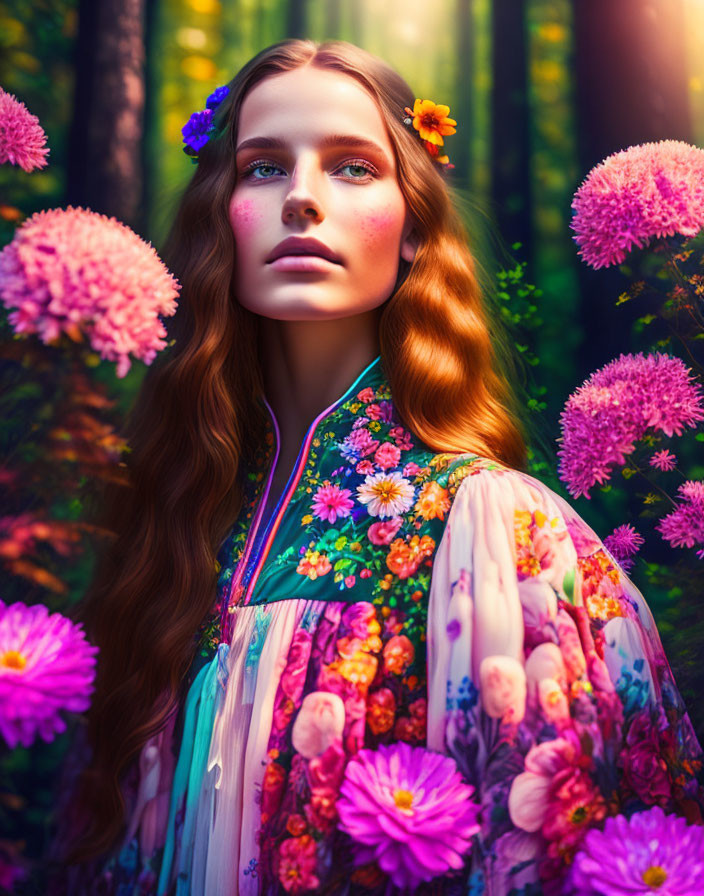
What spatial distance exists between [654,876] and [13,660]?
0.67 m

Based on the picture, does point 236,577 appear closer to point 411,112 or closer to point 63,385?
point 63,385

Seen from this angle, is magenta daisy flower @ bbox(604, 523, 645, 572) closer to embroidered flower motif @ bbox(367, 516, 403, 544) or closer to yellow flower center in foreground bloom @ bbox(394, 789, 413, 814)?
embroidered flower motif @ bbox(367, 516, 403, 544)

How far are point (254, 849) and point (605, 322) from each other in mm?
1019

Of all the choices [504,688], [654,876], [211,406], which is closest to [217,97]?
[211,406]

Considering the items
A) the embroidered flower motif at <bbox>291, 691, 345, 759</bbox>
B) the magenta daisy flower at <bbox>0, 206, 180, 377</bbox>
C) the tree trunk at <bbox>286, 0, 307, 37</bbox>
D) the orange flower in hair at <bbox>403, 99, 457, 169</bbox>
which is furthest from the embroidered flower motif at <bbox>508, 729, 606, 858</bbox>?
the tree trunk at <bbox>286, 0, 307, 37</bbox>

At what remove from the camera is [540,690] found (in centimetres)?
101

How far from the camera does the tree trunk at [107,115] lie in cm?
164

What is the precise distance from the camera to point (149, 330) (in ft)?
3.03

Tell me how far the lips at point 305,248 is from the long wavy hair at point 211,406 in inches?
5.0

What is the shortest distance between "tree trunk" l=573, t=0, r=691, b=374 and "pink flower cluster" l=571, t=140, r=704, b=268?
0.25 m

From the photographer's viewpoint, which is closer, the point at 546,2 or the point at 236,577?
the point at 236,577

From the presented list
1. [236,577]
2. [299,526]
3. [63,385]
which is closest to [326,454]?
[299,526]

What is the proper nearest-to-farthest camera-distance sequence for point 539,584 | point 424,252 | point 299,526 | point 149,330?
point 149,330
point 539,584
point 299,526
point 424,252

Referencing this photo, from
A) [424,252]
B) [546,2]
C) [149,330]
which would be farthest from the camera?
[546,2]
